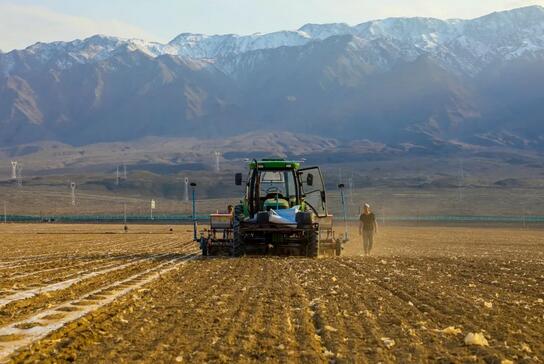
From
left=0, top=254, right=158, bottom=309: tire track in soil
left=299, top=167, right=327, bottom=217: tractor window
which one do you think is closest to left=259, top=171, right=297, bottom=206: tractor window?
left=299, top=167, right=327, bottom=217: tractor window

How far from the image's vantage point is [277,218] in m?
25.2

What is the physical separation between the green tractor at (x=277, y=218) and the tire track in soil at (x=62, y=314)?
6.94m

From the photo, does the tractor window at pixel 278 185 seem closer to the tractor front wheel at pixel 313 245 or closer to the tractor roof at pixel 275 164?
the tractor roof at pixel 275 164

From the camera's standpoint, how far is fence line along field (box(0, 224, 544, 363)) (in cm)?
994

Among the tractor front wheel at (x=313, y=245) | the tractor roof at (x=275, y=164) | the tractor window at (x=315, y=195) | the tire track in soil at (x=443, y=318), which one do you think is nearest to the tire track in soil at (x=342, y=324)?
the tire track in soil at (x=443, y=318)

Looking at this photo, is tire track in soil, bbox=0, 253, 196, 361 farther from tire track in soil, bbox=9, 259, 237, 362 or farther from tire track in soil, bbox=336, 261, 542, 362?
tire track in soil, bbox=336, 261, 542, 362

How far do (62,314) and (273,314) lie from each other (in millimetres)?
3101

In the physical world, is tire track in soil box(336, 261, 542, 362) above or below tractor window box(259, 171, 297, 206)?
below

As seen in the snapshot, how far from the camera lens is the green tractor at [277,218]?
82.8 feet

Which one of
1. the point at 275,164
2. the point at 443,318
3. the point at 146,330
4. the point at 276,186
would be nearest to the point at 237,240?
the point at 276,186

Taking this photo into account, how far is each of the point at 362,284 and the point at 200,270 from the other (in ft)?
16.5

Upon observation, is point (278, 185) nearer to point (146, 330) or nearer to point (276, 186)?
point (276, 186)

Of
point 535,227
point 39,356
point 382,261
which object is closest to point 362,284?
point 382,261

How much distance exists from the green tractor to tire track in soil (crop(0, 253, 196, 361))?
22.8 ft
